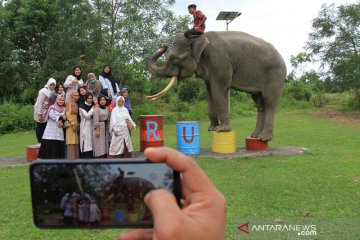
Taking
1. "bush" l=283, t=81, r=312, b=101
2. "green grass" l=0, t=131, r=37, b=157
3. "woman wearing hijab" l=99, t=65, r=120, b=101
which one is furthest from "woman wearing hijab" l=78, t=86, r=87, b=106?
"bush" l=283, t=81, r=312, b=101

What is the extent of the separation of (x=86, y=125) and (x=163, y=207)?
5.76m

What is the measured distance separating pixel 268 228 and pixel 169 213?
2.93 metres

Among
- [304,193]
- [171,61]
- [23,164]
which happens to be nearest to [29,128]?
[23,164]

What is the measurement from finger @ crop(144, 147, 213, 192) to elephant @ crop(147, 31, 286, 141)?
6290 mm

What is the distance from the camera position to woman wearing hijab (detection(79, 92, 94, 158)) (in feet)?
21.7

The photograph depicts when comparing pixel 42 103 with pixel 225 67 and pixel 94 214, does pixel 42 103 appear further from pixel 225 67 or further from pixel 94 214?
pixel 94 214

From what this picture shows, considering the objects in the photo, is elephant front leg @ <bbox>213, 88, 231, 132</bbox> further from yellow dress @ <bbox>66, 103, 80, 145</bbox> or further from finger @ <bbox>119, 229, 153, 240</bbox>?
finger @ <bbox>119, 229, 153, 240</bbox>

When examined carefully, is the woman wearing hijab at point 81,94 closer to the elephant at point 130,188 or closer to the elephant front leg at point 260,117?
the elephant front leg at point 260,117

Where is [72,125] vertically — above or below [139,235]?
above

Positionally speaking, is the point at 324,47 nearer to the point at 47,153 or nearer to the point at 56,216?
the point at 47,153

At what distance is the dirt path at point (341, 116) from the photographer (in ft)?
53.7

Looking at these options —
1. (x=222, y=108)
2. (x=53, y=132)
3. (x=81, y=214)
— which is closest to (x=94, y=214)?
(x=81, y=214)

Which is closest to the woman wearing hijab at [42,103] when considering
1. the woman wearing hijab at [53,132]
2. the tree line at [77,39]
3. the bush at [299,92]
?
the woman wearing hijab at [53,132]

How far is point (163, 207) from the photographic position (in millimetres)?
1102
